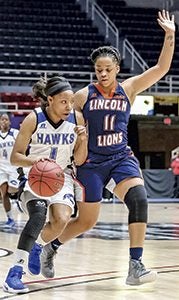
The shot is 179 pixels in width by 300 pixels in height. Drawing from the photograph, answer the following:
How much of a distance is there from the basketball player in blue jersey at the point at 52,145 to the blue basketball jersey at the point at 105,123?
104mm

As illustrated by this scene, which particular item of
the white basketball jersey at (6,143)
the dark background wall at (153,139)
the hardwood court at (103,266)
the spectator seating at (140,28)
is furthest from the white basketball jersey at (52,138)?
the spectator seating at (140,28)

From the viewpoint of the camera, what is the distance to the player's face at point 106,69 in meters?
5.24

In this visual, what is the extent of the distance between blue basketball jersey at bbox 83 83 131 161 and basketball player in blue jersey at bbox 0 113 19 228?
5.35 m

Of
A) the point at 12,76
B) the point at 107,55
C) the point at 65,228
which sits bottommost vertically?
the point at 65,228

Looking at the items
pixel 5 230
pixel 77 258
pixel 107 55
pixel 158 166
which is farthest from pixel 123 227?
pixel 158 166

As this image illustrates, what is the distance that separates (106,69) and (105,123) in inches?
15.9

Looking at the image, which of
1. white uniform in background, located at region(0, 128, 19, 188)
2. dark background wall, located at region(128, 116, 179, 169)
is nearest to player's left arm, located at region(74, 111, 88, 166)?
white uniform in background, located at region(0, 128, 19, 188)

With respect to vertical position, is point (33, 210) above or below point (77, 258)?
above

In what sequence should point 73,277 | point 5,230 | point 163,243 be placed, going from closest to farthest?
point 73,277 < point 163,243 < point 5,230

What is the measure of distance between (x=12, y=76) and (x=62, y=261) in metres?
14.7

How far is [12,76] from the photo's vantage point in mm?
20938

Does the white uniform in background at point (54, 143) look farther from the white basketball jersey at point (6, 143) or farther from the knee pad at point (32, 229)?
the white basketball jersey at point (6, 143)

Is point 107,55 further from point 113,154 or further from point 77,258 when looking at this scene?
point 77,258

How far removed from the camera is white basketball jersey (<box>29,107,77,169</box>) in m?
5.12
